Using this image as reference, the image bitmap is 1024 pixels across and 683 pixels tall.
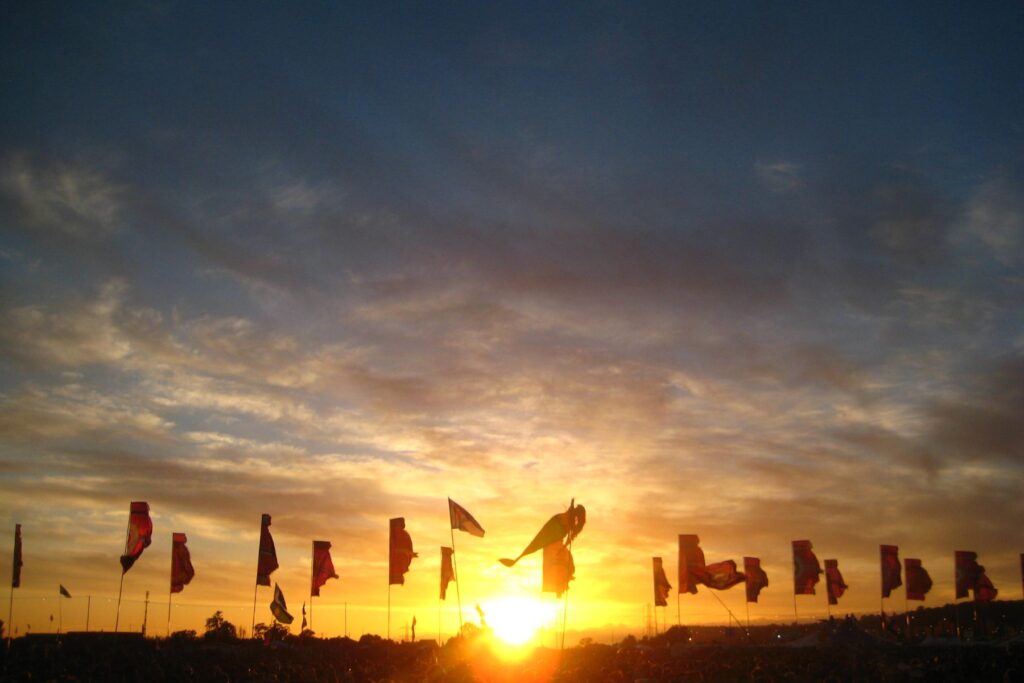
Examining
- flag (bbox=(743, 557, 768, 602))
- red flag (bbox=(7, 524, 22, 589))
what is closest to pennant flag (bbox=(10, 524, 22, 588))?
red flag (bbox=(7, 524, 22, 589))

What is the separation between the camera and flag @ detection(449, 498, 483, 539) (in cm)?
4903

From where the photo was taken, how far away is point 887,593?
70562 millimetres

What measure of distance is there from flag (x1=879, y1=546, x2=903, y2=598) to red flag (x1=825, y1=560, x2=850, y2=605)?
735 cm

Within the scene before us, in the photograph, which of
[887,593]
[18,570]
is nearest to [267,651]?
[18,570]

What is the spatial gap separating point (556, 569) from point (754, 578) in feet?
125

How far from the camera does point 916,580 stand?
73688 millimetres

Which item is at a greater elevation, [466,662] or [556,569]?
[556,569]

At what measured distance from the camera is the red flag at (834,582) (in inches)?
3063

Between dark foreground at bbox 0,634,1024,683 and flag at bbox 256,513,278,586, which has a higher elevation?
flag at bbox 256,513,278,586

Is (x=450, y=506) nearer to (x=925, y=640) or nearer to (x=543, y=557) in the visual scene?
(x=543, y=557)

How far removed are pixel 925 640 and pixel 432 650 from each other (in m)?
42.8

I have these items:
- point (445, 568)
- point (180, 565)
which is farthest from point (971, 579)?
point (180, 565)

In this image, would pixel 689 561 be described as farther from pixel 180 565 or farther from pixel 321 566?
pixel 180 565

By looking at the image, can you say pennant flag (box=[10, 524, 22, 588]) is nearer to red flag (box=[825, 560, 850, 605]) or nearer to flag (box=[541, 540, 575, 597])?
flag (box=[541, 540, 575, 597])
